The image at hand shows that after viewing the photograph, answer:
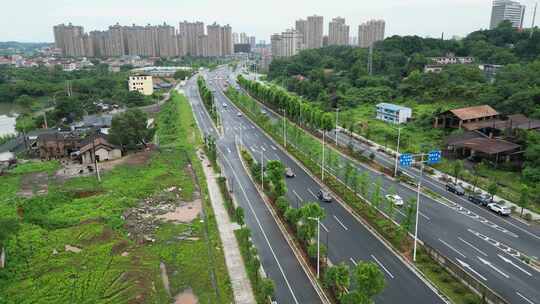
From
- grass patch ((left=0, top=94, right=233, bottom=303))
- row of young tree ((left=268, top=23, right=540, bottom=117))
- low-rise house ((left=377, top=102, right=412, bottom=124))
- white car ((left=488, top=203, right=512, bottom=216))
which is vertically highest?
row of young tree ((left=268, top=23, right=540, bottom=117))

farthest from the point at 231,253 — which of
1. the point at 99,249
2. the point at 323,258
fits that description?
the point at 99,249

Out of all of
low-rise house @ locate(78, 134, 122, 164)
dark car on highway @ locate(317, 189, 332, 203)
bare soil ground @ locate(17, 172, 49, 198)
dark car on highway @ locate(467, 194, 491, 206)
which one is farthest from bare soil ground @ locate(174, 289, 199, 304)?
low-rise house @ locate(78, 134, 122, 164)

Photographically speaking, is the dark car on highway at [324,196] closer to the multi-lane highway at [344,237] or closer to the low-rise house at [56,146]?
the multi-lane highway at [344,237]

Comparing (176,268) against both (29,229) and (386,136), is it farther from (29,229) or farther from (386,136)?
(386,136)

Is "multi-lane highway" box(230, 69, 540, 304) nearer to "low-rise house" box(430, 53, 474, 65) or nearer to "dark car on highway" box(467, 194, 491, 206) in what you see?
"dark car on highway" box(467, 194, 491, 206)

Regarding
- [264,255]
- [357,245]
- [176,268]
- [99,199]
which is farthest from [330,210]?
[99,199]

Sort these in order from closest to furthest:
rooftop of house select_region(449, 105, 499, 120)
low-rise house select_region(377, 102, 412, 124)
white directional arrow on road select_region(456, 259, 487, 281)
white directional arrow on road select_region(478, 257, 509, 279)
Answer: white directional arrow on road select_region(456, 259, 487, 281), white directional arrow on road select_region(478, 257, 509, 279), rooftop of house select_region(449, 105, 499, 120), low-rise house select_region(377, 102, 412, 124)

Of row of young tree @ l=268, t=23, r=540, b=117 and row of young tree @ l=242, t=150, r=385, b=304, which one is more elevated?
row of young tree @ l=268, t=23, r=540, b=117
